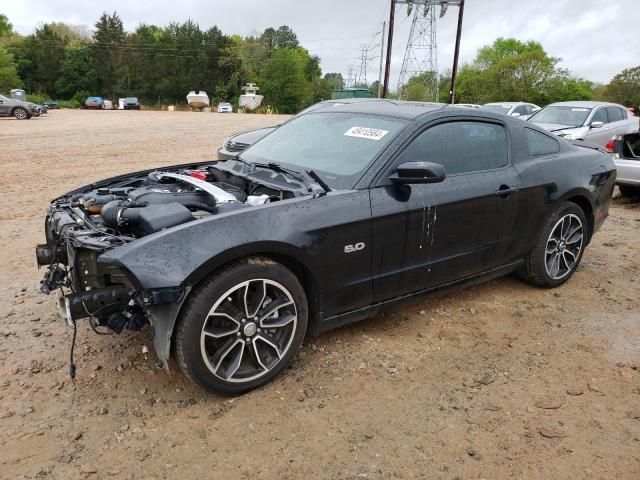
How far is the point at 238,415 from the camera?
8.99 feet

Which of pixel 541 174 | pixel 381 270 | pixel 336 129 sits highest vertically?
pixel 336 129

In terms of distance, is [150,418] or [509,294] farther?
[509,294]

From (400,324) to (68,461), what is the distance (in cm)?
227

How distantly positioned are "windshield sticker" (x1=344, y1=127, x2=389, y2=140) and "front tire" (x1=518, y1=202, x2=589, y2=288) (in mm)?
1724

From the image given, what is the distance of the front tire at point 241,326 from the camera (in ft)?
8.64

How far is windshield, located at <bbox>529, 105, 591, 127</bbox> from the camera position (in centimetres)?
1138

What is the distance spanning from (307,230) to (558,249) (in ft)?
8.63

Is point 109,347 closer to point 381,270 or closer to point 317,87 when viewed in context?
point 381,270

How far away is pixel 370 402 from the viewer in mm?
2867

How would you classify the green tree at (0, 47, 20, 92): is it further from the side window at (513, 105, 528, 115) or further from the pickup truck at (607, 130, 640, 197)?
the pickup truck at (607, 130, 640, 197)

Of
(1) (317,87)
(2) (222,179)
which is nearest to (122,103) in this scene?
(1) (317,87)

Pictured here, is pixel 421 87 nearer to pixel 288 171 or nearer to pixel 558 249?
pixel 558 249

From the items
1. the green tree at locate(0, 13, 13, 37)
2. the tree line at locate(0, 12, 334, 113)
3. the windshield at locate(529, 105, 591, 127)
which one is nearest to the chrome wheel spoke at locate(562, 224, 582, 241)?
the windshield at locate(529, 105, 591, 127)

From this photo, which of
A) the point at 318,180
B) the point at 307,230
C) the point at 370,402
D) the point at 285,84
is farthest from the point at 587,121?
the point at 285,84
